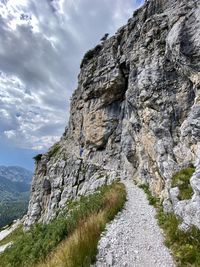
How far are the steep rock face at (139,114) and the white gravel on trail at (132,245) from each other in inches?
66.6

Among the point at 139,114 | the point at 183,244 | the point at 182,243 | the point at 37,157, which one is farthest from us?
the point at 37,157

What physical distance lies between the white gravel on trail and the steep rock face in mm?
1692

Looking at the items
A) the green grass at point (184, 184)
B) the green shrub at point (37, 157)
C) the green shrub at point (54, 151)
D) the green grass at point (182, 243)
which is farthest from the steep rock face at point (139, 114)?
the green shrub at point (37, 157)

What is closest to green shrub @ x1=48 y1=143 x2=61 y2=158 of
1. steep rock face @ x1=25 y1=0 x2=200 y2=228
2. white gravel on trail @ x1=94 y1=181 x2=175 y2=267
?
steep rock face @ x1=25 y1=0 x2=200 y2=228

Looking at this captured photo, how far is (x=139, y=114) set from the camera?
2897 cm

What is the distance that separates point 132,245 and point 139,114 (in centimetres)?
2083

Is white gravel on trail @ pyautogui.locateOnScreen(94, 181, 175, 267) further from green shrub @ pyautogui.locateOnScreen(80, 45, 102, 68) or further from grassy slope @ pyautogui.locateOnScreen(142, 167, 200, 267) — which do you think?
green shrub @ pyautogui.locateOnScreen(80, 45, 102, 68)

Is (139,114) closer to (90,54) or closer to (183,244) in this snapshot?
(183,244)

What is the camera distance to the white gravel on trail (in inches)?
325

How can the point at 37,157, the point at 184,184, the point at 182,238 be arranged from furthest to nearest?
the point at 37,157 < the point at 184,184 < the point at 182,238

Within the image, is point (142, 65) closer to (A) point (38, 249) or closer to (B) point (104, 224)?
(B) point (104, 224)

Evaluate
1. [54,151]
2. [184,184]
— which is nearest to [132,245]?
[184,184]

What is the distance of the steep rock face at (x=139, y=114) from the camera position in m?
18.3

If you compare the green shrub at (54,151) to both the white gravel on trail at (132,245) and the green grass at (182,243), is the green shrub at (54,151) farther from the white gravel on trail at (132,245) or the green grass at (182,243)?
the green grass at (182,243)
